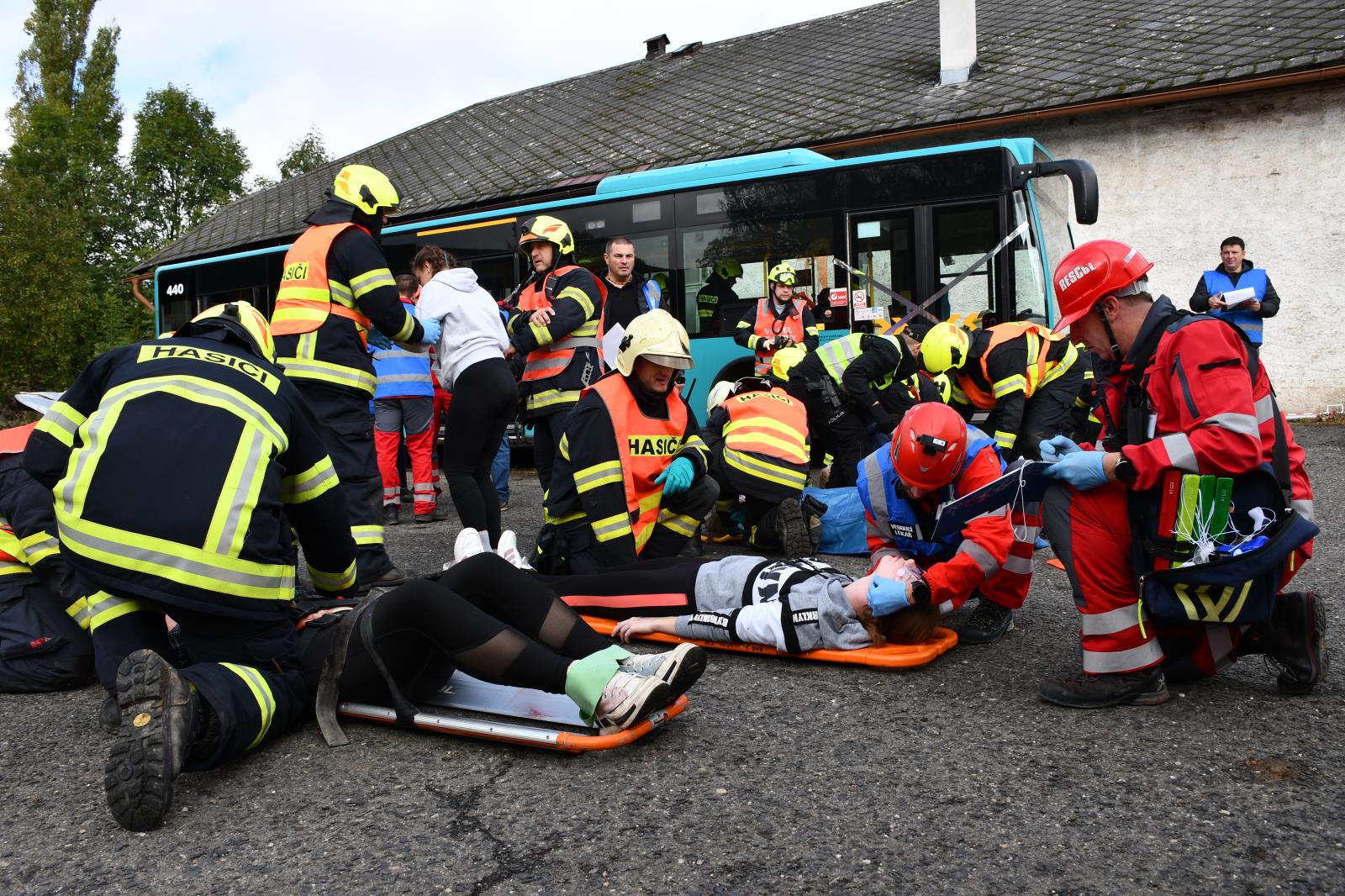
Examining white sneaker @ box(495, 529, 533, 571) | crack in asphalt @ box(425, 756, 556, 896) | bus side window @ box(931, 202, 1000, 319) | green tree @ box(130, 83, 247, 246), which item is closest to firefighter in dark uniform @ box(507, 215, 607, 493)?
white sneaker @ box(495, 529, 533, 571)

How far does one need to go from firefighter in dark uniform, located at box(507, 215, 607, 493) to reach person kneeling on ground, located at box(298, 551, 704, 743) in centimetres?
313

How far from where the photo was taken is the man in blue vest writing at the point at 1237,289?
9469 mm

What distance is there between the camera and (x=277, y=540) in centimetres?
303

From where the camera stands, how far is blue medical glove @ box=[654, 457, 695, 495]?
4.75m

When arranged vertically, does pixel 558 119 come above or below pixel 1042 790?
above

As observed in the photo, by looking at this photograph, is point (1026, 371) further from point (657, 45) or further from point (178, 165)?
point (178, 165)

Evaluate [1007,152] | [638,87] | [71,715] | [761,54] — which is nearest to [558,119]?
[638,87]

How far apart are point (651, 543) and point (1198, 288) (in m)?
7.59

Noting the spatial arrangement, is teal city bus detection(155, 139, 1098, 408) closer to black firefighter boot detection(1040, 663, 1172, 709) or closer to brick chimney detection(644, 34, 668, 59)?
black firefighter boot detection(1040, 663, 1172, 709)

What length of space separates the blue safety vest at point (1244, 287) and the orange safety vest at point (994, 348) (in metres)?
3.53

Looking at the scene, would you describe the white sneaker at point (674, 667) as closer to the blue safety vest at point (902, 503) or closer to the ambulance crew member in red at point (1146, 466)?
the ambulance crew member in red at point (1146, 466)

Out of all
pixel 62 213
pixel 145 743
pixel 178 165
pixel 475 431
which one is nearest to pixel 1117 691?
pixel 145 743

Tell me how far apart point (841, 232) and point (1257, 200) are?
6.53 m

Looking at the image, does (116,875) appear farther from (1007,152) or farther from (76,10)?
(76,10)
